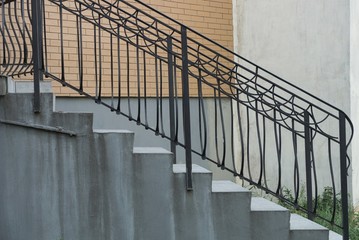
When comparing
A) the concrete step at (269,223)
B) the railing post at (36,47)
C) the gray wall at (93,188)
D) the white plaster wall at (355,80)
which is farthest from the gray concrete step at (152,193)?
the white plaster wall at (355,80)

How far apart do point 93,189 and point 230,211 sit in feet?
3.59

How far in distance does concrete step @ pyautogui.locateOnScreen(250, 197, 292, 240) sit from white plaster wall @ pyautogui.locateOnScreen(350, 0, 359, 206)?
363cm

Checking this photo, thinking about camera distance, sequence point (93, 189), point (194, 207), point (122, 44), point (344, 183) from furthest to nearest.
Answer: point (122, 44) → point (344, 183) → point (194, 207) → point (93, 189)

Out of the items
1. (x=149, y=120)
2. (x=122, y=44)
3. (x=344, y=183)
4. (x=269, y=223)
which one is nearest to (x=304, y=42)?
(x=149, y=120)

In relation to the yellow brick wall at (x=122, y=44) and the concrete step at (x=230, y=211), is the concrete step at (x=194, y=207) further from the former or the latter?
the yellow brick wall at (x=122, y=44)

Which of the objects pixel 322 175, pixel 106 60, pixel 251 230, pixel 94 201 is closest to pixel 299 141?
pixel 322 175

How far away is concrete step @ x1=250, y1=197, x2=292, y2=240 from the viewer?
17.0 ft

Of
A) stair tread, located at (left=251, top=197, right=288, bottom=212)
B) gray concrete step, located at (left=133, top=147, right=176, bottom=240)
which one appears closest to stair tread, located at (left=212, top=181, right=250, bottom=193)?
stair tread, located at (left=251, top=197, right=288, bottom=212)

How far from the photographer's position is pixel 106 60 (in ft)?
26.9

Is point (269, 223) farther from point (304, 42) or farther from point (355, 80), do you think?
point (304, 42)

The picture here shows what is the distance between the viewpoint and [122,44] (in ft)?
27.7

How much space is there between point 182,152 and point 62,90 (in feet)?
6.41

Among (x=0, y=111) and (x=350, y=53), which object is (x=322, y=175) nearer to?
(x=350, y=53)

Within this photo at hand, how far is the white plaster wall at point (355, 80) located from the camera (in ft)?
28.1
